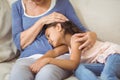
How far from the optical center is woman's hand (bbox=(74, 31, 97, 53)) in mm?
1632

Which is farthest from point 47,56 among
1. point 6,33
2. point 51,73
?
point 6,33

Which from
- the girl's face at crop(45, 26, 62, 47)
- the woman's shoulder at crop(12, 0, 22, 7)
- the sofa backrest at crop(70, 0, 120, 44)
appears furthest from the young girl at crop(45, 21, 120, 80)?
the woman's shoulder at crop(12, 0, 22, 7)

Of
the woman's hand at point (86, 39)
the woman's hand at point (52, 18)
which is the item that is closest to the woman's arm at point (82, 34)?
the woman's hand at point (86, 39)

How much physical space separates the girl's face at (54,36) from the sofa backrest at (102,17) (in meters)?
0.26

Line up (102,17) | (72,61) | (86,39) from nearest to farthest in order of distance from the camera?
(72,61) < (86,39) < (102,17)

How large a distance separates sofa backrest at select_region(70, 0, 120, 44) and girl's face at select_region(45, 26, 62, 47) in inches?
10.3

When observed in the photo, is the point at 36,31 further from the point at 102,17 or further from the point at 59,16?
the point at 102,17

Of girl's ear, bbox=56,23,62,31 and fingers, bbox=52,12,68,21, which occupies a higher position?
fingers, bbox=52,12,68,21

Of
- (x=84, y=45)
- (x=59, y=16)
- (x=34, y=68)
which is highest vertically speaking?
(x=59, y=16)

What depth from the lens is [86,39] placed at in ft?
5.45

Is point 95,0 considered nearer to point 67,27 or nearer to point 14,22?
point 67,27

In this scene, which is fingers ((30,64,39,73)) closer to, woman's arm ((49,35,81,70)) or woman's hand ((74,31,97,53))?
woman's arm ((49,35,81,70))

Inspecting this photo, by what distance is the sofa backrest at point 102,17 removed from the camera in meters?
1.78

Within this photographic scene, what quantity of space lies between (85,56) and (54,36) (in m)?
0.23
